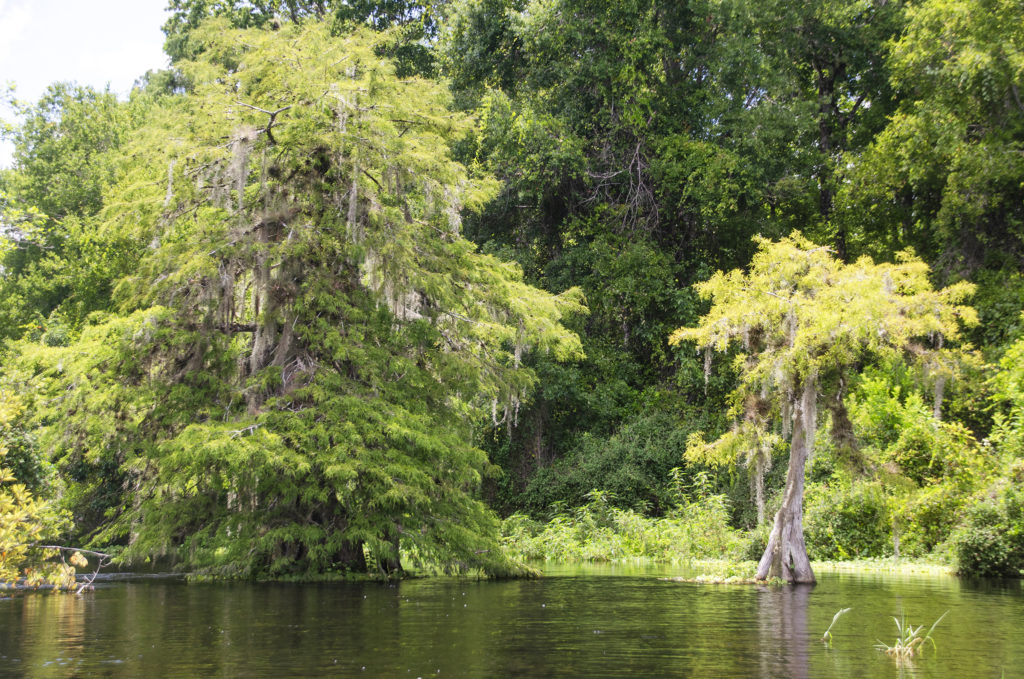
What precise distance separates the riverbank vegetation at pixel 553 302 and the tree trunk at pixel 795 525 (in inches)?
2.6

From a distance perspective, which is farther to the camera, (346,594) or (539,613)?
(346,594)

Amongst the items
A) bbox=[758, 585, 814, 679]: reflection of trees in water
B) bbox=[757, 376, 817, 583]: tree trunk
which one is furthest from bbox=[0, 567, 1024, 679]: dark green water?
bbox=[757, 376, 817, 583]: tree trunk

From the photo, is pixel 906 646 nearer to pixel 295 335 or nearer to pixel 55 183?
pixel 295 335

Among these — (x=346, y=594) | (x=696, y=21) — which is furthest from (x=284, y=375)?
(x=696, y=21)

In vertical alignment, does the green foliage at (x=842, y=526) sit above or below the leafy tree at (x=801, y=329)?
below

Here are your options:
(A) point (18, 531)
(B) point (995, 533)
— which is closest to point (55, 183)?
(A) point (18, 531)

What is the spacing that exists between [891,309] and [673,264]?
1867cm

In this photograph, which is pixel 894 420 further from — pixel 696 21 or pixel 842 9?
pixel 696 21

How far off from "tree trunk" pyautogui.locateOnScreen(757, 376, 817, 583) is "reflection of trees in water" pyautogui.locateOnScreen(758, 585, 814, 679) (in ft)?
4.31

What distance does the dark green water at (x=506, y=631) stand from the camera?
6.98 m

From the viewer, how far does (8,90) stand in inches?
1022

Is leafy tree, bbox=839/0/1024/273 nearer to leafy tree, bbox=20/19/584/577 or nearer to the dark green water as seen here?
the dark green water

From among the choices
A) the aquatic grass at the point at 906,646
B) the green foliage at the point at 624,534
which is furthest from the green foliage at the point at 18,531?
the green foliage at the point at 624,534

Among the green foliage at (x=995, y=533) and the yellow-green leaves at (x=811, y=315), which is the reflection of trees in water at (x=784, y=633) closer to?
the yellow-green leaves at (x=811, y=315)
